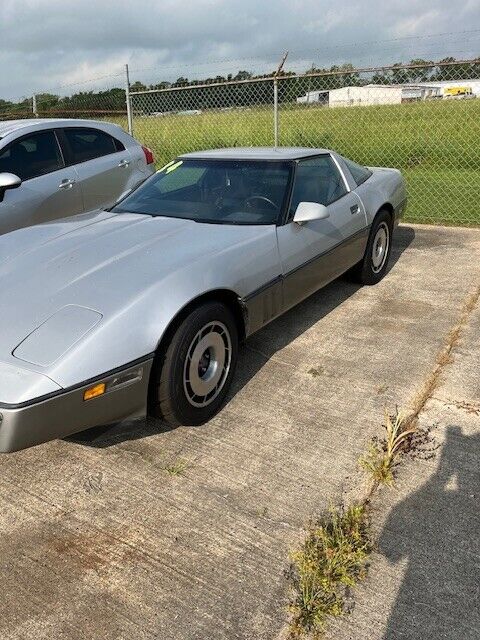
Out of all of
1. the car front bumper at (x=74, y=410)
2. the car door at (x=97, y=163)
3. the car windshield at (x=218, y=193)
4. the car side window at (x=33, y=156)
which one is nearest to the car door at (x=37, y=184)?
the car side window at (x=33, y=156)

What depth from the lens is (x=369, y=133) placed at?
13164 mm

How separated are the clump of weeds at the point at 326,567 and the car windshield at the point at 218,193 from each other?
1926 millimetres

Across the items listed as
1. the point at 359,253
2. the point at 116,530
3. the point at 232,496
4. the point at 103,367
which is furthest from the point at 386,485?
the point at 359,253

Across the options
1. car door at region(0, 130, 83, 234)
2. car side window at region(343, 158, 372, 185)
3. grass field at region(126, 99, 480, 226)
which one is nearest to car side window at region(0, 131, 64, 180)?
car door at region(0, 130, 83, 234)

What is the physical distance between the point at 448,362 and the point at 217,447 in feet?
5.55

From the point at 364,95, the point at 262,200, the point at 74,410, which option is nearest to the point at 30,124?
the point at 262,200

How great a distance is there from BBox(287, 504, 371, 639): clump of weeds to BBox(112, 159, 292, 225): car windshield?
1926 mm

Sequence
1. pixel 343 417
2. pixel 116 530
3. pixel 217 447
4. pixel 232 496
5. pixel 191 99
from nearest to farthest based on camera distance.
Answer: pixel 116 530 < pixel 232 496 < pixel 217 447 < pixel 343 417 < pixel 191 99

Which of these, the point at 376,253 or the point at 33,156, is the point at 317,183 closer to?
the point at 376,253

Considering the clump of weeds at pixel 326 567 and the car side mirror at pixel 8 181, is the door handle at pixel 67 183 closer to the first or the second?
the car side mirror at pixel 8 181

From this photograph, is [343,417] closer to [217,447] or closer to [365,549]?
[217,447]

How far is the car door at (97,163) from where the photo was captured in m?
5.79

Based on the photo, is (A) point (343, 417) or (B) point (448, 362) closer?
(A) point (343, 417)

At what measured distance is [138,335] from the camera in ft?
7.99
